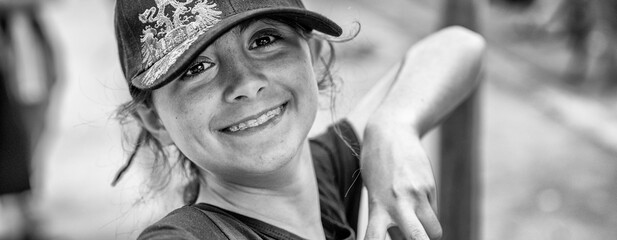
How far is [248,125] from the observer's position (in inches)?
55.9

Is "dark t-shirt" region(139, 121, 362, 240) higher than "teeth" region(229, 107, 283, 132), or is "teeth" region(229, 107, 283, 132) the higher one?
"teeth" region(229, 107, 283, 132)

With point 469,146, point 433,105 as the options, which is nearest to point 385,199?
point 433,105

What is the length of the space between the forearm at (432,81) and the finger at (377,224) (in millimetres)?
274

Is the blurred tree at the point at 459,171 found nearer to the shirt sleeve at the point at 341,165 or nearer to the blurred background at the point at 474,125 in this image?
the blurred background at the point at 474,125

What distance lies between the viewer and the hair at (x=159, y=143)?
149cm

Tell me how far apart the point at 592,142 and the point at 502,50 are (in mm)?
2170

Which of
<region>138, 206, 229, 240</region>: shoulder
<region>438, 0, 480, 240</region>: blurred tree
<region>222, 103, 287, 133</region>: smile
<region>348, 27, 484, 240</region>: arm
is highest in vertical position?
<region>222, 103, 287, 133</region>: smile

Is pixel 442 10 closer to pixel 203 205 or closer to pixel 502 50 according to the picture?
pixel 203 205

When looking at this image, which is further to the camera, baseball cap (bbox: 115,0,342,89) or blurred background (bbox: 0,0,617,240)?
blurred background (bbox: 0,0,617,240)

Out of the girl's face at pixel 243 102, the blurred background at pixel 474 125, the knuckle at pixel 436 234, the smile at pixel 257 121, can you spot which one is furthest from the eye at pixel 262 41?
the blurred background at pixel 474 125

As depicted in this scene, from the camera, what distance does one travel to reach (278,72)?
56.1 inches

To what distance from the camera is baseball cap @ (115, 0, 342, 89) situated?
1.32 metres

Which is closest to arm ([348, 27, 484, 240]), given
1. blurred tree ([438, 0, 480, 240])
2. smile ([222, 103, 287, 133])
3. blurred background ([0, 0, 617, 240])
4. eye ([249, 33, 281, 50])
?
smile ([222, 103, 287, 133])

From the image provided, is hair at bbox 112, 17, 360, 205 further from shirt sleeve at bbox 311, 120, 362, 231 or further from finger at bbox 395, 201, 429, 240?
finger at bbox 395, 201, 429, 240
